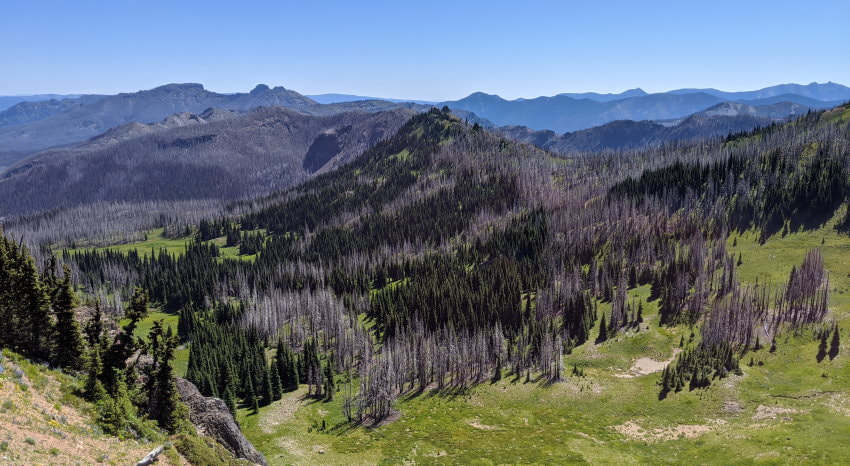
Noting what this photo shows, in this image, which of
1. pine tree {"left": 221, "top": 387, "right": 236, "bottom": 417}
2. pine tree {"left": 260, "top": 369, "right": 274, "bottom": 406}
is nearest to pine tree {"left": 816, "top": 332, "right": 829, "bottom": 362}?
pine tree {"left": 260, "top": 369, "right": 274, "bottom": 406}

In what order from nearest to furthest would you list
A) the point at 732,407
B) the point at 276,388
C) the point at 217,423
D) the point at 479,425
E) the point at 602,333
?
the point at 217,423 → the point at 732,407 → the point at 479,425 → the point at 276,388 → the point at 602,333

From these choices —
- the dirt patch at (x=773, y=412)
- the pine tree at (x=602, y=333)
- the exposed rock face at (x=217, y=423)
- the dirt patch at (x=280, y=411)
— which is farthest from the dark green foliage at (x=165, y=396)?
the pine tree at (x=602, y=333)

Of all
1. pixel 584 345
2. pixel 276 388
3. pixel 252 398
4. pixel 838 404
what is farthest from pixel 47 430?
pixel 584 345

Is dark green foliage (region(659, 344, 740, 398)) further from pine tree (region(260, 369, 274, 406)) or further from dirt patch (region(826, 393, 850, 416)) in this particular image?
pine tree (region(260, 369, 274, 406))

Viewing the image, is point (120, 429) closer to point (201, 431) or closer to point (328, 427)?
point (201, 431)

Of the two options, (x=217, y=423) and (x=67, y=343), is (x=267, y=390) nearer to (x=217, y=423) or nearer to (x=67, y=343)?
(x=217, y=423)

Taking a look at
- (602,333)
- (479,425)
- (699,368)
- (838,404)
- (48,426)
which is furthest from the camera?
(602,333)
